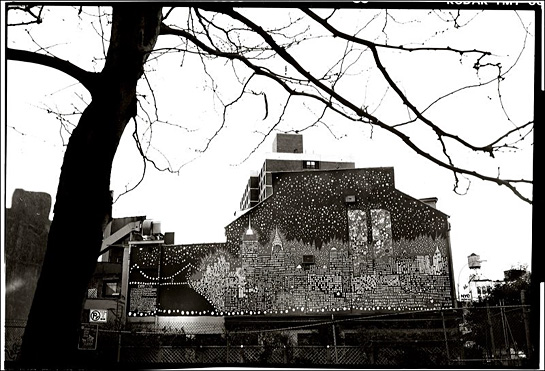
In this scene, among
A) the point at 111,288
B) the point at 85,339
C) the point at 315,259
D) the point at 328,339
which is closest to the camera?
the point at 85,339

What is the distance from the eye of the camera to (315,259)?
7758mm

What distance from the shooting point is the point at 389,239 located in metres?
7.51

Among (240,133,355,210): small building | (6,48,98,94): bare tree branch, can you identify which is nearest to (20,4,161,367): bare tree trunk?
(6,48,98,94): bare tree branch

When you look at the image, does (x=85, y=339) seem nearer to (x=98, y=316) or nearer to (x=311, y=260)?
(x=98, y=316)

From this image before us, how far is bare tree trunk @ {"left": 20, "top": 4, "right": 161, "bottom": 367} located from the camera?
39.1 inches

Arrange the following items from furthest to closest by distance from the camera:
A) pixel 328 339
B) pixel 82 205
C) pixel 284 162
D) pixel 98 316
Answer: pixel 328 339
pixel 98 316
pixel 284 162
pixel 82 205

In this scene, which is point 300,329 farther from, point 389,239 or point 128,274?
point 128,274

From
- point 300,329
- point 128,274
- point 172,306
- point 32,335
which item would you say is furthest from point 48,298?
point 172,306

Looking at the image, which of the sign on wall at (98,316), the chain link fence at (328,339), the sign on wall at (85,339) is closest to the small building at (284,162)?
the sign on wall at (85,339)

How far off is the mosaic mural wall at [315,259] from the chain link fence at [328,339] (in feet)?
1.12

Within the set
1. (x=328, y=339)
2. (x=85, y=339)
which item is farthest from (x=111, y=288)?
(x=85, y=339)

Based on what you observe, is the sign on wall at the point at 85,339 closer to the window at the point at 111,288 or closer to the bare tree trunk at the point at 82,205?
the bare tree trunk at the point at 82,205

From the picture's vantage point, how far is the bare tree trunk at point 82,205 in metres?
0.99

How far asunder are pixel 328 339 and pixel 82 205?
253 inches
